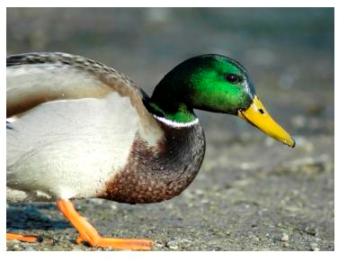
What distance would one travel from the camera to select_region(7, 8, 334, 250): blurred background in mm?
5227

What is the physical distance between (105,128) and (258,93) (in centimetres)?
724

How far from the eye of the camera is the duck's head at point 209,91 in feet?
14.8

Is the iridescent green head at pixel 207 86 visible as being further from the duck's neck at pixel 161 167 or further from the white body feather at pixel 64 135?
the white body feather at pixel 64 135

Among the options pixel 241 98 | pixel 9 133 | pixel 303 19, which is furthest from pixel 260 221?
pixel 303 19

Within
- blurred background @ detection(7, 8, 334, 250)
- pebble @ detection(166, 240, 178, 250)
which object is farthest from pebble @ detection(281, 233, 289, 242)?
pebble @ detection(166, 240, 178, 250)

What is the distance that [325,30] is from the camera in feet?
58.1

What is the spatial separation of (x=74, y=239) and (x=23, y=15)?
10.0 meters

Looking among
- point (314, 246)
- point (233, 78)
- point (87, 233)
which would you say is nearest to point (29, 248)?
point (87, 233)

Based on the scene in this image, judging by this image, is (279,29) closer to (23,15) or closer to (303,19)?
(303,19)

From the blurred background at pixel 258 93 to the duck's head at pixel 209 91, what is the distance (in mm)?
762

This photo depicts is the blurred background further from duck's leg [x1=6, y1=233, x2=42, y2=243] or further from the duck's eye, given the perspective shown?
the duck's eye

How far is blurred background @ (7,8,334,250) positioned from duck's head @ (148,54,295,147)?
2.50ft

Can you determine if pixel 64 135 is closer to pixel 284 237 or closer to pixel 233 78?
pixel 233 78

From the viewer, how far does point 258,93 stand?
11164 millimetres
